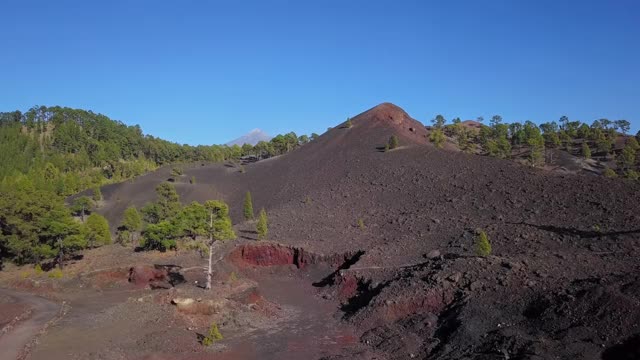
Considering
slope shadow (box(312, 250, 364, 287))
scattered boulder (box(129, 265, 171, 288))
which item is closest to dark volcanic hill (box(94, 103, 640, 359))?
slope shadow (box(312, 250, 364, 287))

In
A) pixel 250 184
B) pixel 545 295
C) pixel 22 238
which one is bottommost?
pixel 545 295

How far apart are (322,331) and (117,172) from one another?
88935 millimetres

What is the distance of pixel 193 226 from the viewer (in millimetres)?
34156

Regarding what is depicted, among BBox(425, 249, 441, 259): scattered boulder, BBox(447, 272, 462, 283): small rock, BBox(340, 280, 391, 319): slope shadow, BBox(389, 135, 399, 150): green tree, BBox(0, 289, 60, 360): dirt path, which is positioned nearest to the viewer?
BBox(0, 289, 60, 360): dirt path

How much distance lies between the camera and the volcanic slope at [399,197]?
35.3 meters

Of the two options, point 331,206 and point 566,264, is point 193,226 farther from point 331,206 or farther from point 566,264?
point 566,264

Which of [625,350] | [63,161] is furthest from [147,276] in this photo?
[63,161]

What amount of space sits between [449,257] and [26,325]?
25.8m

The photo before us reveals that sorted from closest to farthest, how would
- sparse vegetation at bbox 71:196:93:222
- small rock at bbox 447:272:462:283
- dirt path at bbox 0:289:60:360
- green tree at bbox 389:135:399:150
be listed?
dirt path at bbox 0:289:60:360
small rock at bbox 447:272:462:283
sparse vegetation at bbox 71:196:93:222
green tree at bbox 389:135:399:150

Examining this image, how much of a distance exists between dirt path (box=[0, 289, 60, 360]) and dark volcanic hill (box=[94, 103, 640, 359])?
16654mm

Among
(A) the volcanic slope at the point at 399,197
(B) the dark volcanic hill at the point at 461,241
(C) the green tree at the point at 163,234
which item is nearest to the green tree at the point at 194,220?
(C) the green tree at the point at 163,234

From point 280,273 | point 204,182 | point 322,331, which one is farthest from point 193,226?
point 204,182

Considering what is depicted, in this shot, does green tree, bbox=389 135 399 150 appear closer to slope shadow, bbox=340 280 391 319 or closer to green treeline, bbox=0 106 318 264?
green treeline, bbox=0 106 318 264

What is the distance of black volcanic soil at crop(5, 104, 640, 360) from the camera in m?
19.7
